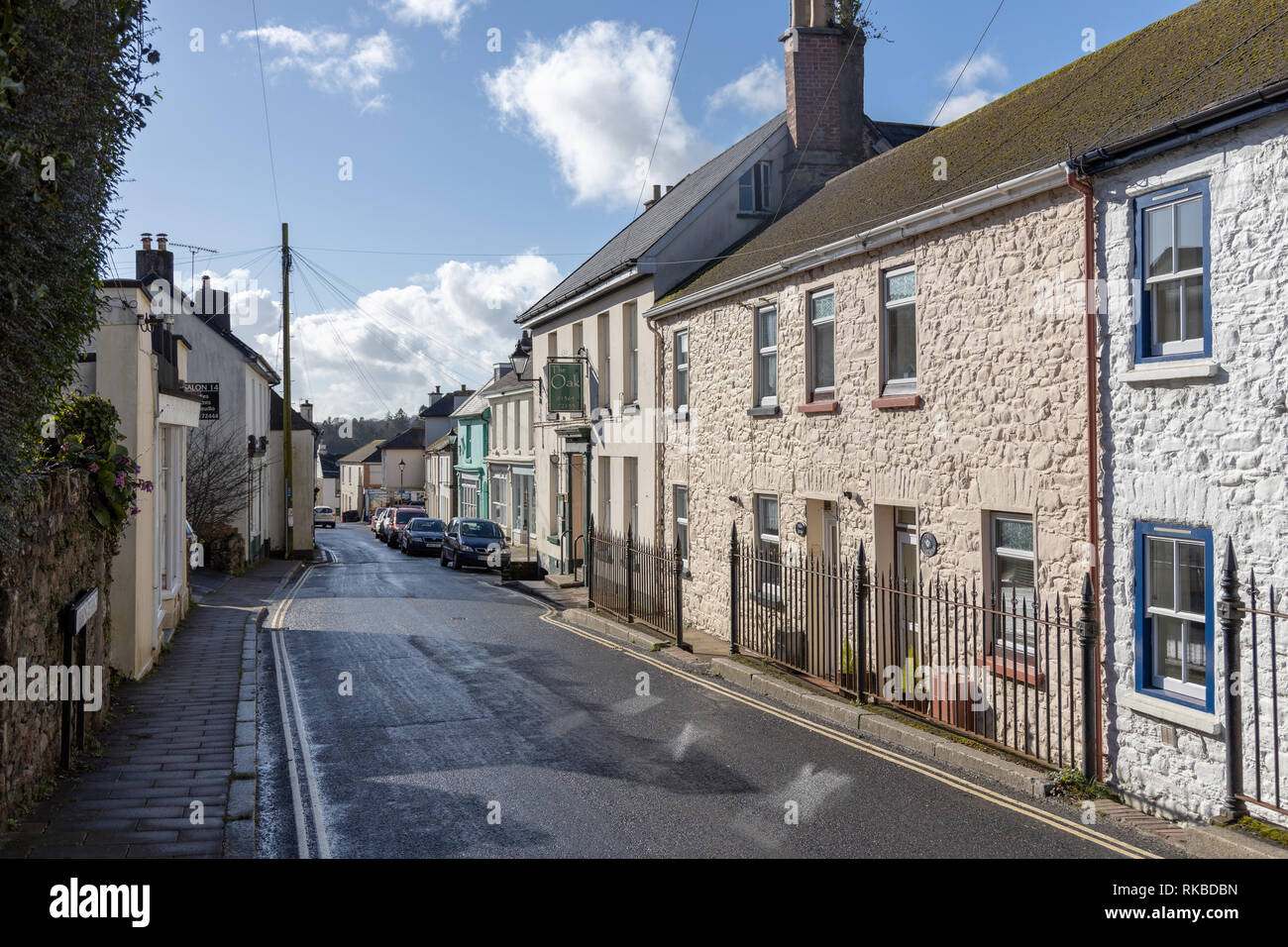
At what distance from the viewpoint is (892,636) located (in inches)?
459

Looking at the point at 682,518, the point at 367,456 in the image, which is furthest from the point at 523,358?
the point at 367,456

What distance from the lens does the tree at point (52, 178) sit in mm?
6102

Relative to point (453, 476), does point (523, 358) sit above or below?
above

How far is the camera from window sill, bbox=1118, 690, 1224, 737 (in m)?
7.87

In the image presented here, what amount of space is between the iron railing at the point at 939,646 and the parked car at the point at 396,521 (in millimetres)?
35550

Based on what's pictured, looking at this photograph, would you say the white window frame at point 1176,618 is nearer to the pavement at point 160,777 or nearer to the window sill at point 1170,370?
the window sill at point 1170,370

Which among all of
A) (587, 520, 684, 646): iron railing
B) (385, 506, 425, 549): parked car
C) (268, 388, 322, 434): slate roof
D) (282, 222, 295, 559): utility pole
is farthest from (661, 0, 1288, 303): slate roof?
(385, 506, 425, 549): parked car

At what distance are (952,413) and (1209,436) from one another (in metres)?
3.49

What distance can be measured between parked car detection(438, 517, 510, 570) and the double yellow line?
18.2m

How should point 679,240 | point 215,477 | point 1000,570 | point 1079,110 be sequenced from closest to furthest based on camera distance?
point 1000,570, point 1079,110, point 679,240, point 215,477

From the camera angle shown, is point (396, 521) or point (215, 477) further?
point (396, 521)

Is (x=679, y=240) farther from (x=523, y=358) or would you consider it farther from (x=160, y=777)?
(x=160, y=777)

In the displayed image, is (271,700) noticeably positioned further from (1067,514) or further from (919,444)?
(1067,514)

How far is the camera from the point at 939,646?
1102 cm
